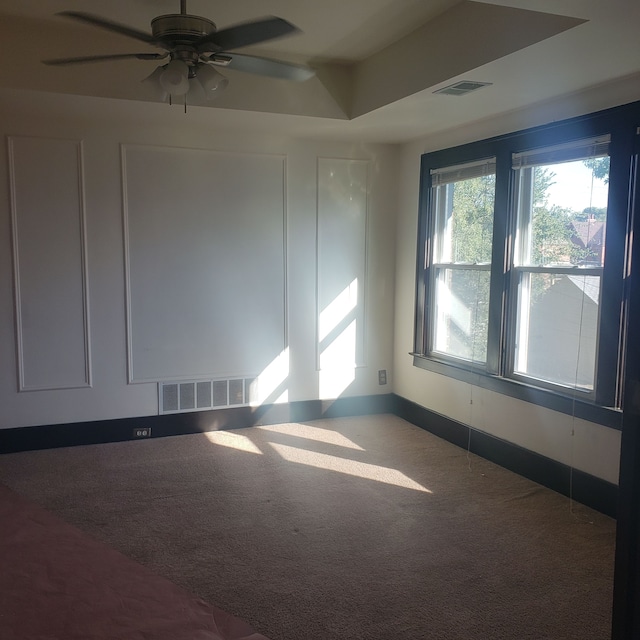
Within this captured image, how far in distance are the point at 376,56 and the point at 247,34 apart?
198cm

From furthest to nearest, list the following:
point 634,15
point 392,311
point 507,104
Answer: point 392,311, point 507,104, point 634,15

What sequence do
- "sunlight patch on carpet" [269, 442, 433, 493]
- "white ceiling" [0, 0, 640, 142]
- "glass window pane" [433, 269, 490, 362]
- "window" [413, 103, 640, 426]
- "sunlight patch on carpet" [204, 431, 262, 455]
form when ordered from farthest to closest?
"sunlight patch on carpet" [204, 431, 262, 455] → "glass window pane" [433, 269, 490, 362] → "sunlight patch on carpet" [269, 442, 433, 493] → "window" [413, 103, 640, 426] → "white ceiling" [0, 0, 640, 142]

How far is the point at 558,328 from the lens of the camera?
3865mm

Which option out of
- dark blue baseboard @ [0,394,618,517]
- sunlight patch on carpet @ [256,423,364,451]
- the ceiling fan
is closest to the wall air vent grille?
dark blue baseboard @ [0,394,618,517]

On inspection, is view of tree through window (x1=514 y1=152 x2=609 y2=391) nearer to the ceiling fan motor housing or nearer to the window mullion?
the window mullion

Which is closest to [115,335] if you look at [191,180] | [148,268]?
[148,268]

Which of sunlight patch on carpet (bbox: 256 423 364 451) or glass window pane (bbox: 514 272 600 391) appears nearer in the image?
glass window pane (bbox: 514 272 600 391)

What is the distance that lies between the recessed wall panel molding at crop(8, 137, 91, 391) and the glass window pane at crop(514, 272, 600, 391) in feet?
10.4

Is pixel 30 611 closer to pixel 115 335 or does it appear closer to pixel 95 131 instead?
pixel 115 335

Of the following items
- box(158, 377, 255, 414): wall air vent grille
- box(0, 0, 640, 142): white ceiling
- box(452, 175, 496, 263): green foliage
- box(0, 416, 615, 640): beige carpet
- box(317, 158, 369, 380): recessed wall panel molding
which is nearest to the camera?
box(0, 416, 615, 640): beige carpet

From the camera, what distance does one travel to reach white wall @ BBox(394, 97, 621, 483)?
360cm

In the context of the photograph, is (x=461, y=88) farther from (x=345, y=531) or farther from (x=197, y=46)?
(x=345, y=531)

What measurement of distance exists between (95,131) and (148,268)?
107 cm

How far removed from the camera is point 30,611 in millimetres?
2572
